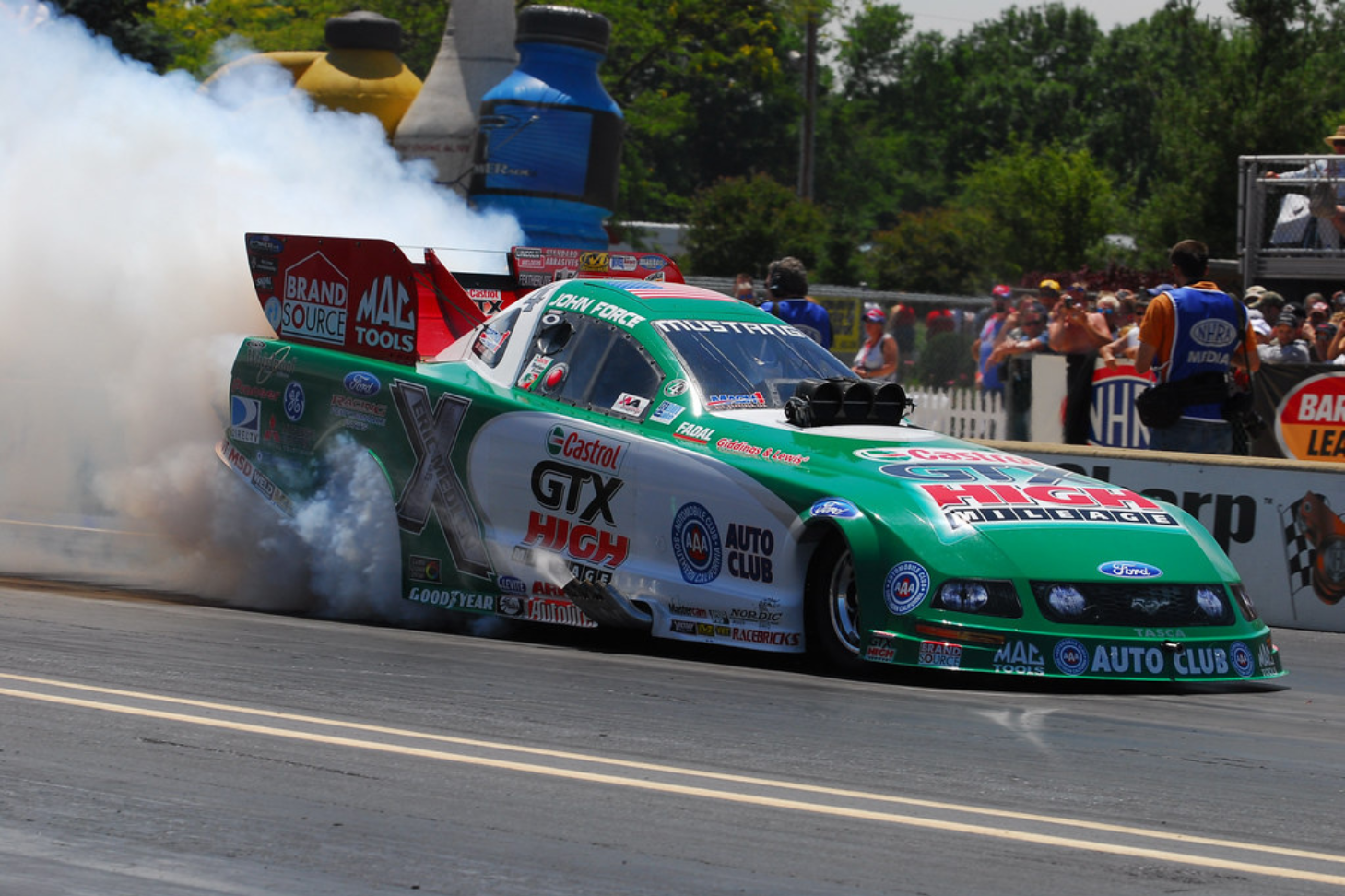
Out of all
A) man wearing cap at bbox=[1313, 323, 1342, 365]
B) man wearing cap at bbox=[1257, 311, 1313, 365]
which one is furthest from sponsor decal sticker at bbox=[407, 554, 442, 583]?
man wearing cap at bbox=[1313, 323, 1342, 365]

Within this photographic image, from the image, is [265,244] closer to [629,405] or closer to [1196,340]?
[629,405]

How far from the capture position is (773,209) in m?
44.7

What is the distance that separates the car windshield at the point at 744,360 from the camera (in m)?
8.06

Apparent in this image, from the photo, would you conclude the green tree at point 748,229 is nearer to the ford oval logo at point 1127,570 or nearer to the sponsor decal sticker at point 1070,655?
the ford oval logo at point 1127,570

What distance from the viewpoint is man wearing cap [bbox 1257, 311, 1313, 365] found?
576 inches

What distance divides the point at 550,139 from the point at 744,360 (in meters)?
21.1

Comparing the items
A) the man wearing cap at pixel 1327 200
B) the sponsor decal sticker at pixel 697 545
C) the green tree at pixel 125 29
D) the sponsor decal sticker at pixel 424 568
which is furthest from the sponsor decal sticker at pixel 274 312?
the green tree at pixel 125 29

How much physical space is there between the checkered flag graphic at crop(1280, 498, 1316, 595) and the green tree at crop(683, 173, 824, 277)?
1315 inches

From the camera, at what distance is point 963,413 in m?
18.0

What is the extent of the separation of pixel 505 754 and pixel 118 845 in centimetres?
138

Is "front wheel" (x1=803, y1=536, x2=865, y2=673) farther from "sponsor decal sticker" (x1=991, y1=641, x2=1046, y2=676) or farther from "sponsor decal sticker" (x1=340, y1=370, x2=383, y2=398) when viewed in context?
"sponsor decal sticker" (x1=340, y1=370, x2=383, y2=398)

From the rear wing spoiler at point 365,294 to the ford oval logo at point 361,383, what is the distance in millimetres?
144

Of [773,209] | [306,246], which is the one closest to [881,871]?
[306,246]

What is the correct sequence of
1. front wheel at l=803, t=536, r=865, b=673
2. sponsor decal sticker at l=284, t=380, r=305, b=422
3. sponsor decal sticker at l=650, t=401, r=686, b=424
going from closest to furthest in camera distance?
front wheel at l=803, t=536, r=865, b=673 < sponsor decal sticker at l=650, t=401, r=686, b=424 < sponsor decal sticker at l=284, t=380, r=305, b=422
